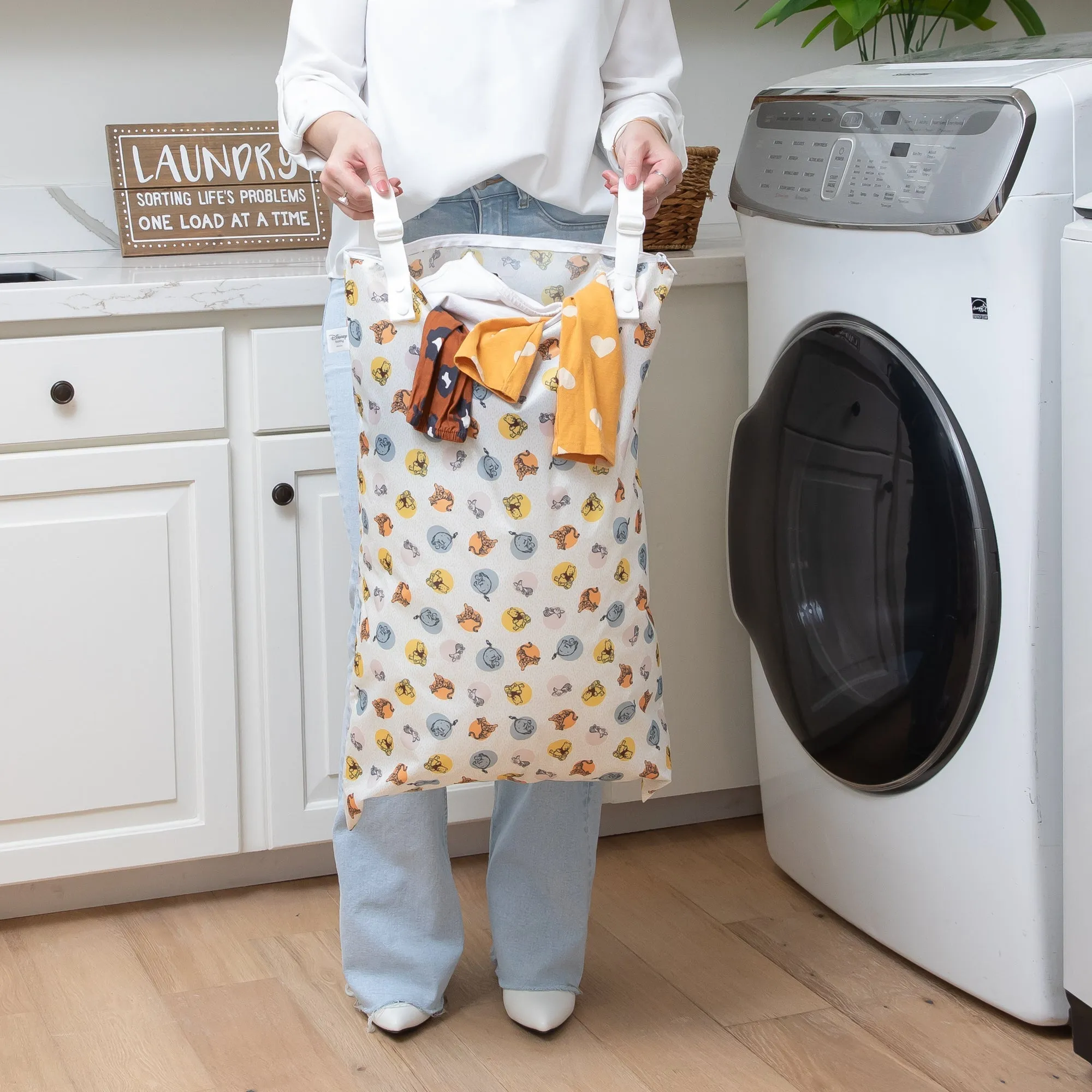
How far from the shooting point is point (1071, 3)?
2418mm

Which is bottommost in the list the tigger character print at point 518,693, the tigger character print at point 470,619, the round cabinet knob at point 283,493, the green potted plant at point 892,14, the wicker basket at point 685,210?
the tigger character print at point 518,693

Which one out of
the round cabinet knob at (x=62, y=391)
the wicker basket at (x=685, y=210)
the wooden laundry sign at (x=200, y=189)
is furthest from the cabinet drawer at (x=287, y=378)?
the wicker basket at (x=685, y=210)

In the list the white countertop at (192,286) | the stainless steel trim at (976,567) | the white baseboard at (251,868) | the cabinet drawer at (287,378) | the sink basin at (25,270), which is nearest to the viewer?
the stainless steel trim at (976,567)

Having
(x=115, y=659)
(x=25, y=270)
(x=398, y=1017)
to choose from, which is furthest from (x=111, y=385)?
(x=398, y=1017)

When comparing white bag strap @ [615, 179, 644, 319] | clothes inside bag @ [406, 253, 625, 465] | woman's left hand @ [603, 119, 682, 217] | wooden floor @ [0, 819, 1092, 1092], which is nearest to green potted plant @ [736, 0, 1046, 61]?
woman's left hand @ [603, 119, 682, 217]

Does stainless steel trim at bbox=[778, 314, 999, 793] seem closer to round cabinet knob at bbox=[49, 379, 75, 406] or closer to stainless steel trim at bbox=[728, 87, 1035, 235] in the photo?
stainless steel trim at bbox=[728, 87, 1035, 235]

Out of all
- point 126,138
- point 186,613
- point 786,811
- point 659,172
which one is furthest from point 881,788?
point 126,138

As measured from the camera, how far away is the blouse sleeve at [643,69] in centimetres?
136

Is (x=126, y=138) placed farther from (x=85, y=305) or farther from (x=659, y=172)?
(x=659, y=172)

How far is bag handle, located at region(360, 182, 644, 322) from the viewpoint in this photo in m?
1.18

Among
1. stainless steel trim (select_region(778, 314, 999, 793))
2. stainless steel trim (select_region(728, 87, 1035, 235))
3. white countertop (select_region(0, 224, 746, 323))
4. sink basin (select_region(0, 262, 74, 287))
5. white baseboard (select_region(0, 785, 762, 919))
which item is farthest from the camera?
sink basin (select_region(0, 262, 74, 287))

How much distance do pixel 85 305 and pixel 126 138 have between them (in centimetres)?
48

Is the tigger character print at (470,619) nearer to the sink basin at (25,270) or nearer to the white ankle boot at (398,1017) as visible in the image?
the white ankle boot at (398,1017)

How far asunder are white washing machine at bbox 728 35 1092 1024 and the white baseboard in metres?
0.32
